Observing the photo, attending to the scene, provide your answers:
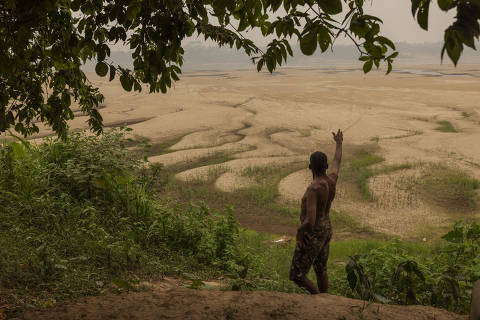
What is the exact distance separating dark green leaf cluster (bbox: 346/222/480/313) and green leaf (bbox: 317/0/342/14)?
1994 millimetres

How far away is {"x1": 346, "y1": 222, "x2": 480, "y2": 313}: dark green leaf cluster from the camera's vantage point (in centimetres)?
317

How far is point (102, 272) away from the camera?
12.0ft

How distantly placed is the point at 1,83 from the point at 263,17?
8.03 feet

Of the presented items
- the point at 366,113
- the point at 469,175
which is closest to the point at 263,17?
the point at 469,175

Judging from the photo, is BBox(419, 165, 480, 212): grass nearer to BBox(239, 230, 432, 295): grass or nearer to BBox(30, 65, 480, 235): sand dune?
BBox(30, 65, 480, 235): sand dune

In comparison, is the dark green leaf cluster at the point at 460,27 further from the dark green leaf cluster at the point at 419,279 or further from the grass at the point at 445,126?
the grass at the point at 445,126

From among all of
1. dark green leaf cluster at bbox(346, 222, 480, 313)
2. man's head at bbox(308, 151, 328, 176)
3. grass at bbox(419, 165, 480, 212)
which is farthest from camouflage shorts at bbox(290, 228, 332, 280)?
grass at bbox(419, 165, 480, 212)

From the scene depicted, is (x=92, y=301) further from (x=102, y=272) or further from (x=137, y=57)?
(x=137, y=57)

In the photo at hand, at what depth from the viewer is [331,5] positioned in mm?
1670

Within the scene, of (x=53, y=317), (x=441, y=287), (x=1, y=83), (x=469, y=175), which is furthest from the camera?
(x=469, y=175)

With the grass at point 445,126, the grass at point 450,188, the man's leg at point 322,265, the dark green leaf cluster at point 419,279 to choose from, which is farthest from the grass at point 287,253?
the grass at point 445,126

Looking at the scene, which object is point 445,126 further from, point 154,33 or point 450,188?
point 154,33

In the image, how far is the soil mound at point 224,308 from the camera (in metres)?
2.72

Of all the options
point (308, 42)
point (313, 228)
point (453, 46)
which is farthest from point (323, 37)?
point (313, 228)
